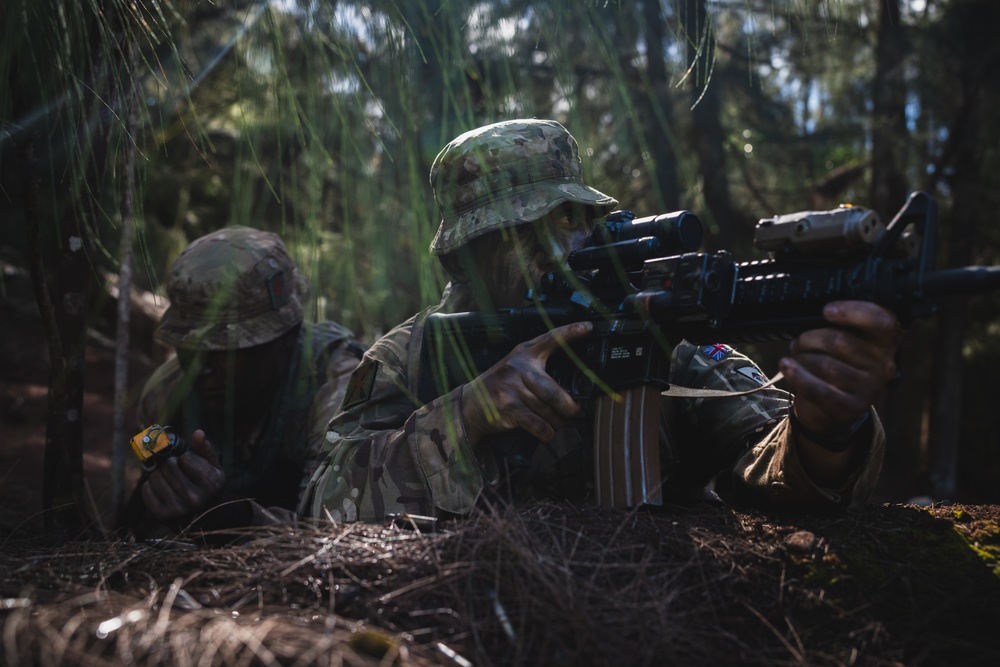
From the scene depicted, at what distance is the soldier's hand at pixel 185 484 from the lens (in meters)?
3.02

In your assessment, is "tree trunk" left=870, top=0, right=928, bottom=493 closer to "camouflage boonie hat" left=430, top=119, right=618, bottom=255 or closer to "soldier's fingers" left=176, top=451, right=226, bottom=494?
"camouflage boonie hat" left=430, top=119, right=618, bottom=255

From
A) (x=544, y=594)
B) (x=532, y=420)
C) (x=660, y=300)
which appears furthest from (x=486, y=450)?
(x=544, y=594)

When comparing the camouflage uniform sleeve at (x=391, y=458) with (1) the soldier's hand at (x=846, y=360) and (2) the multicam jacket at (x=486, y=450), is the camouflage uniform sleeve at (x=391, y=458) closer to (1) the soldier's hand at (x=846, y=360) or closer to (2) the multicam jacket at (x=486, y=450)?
(2) the multicam jacket at (x=486, y=450)

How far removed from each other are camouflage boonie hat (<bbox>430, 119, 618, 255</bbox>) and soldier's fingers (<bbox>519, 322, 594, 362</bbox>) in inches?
17.3

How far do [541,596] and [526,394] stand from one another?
834 mm

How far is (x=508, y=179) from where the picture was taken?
9.01ft

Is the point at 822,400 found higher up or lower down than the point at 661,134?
lower down

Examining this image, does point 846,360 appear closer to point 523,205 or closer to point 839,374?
point 839,374

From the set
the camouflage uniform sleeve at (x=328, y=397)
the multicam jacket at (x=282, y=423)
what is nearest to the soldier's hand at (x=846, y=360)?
the camouflage uniform sleeve at (x=328, y=397)

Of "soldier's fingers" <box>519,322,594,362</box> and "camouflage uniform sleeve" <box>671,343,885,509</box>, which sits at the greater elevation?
"soldier's fingers" <box>519,322,594,362</box>

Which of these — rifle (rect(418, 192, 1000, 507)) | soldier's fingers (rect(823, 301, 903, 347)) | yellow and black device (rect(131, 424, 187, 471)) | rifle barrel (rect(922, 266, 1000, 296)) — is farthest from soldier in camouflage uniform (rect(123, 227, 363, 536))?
rifle barrel (rect(922, 266, 1000, 296))

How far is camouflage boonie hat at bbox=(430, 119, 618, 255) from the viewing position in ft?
8.80

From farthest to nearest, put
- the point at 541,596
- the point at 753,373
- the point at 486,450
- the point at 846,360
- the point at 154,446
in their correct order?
the point at 154,446, the point at 753,373, the point at 486,450, the point at 846,360, the point at 541,596

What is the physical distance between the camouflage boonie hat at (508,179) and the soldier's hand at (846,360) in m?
1.01
